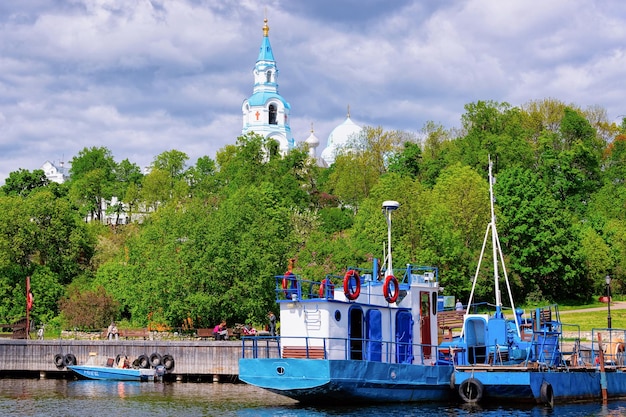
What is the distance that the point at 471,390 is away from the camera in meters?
29.9

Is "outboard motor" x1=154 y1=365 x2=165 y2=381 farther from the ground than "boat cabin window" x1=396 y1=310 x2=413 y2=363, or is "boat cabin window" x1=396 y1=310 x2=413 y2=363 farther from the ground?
"boat cabin window" x1=396 y1=310 x2=413 y2=363

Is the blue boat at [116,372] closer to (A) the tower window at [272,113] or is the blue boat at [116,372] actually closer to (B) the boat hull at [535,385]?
(B) the boat hull at [535,385]

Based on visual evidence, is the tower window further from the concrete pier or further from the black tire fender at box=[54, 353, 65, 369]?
the black tire fender at box=[54, 353, 65, 369]

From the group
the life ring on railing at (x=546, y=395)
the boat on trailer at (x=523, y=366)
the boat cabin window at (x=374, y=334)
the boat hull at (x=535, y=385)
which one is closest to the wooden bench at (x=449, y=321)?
the boat on trailer at (x=523, y=366)

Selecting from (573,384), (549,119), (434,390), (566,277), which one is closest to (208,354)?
(434,390)

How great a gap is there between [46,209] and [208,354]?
107ft

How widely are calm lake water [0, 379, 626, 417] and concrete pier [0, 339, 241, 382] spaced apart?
2947 mm

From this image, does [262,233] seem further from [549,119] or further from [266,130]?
[266,130]

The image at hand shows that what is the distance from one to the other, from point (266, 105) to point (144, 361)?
95.1 meters

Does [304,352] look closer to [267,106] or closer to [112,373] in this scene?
[112,373]

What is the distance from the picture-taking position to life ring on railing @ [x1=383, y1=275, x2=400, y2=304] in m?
30.3

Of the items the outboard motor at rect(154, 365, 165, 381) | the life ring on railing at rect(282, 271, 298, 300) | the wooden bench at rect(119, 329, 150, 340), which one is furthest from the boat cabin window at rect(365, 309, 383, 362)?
the wooden bench at rect(119, 329, 150, 340)

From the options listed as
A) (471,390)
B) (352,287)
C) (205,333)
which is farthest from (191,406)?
(205,333)

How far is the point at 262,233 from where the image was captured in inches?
2037
